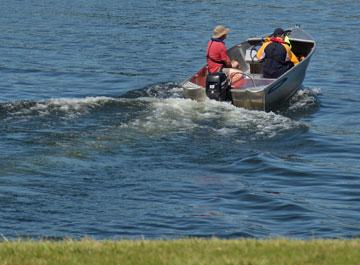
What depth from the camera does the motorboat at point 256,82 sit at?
23641mm

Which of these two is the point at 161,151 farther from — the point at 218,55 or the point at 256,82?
the point at 256,82

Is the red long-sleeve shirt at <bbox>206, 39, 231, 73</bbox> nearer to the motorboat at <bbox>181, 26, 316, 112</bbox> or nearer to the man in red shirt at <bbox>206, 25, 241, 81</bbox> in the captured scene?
the man in red shirt at <bbox>206, 25, 241, 81</bbox>

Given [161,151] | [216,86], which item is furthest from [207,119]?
[161,151]

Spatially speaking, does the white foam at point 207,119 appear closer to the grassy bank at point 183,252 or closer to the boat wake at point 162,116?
the boat wake at point 162,116

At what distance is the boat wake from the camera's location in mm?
22109

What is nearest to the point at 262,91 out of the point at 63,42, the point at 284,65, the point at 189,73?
the point at 284,65

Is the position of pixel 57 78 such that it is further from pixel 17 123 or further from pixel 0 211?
pixel 0 211

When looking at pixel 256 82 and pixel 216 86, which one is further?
pixel 256 82

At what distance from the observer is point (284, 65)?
25.4 meters

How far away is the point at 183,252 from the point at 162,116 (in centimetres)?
1278

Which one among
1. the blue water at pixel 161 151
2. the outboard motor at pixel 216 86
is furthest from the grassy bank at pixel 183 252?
the outboard motor at pixel 216 86

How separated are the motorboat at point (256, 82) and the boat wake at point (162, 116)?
270 mm

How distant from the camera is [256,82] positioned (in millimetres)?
25031

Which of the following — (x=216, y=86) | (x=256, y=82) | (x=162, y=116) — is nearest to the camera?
(x=162, y=116)
